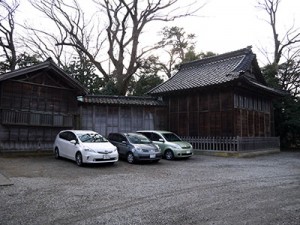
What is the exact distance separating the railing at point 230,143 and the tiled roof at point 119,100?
12.3 feet

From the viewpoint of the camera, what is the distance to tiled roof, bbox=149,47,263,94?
18750 mm

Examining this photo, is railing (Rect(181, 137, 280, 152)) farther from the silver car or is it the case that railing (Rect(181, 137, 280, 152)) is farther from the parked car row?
the silver car

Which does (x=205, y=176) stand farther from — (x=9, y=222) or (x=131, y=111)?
(x=131, y=111)

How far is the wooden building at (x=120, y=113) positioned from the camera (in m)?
18.2

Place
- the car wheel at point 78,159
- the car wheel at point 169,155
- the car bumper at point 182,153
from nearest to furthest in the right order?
the car wheel at point 78,159 → the car bumper at point 182,153 → the car wheel at point 169,155

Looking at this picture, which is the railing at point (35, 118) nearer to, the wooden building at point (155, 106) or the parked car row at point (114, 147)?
the wooden building at point (155, 106)

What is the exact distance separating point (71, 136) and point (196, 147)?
27.9 feet

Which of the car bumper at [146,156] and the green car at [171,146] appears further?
the green car at [171,146]

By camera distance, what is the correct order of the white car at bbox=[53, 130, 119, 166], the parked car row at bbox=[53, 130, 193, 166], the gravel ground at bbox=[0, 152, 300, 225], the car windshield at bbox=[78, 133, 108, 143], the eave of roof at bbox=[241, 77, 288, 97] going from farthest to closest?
the eave of roof at bbox=[241, 77, 288, 97] → the car windshield at bbox=[78, 133, 108, 143] → the parked car row at bbox=[53, 130, 193, 166] → the white car at bbox=[53, 130, 119, 166] → the gravel ground at bbox=[0, 152, 300, 225]

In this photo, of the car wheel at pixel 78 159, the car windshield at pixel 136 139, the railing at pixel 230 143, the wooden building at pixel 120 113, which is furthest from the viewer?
the wooden building at pixel 120 113

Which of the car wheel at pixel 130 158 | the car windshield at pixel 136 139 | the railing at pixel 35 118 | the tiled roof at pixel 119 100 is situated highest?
the tiled roof at pixel 119 100

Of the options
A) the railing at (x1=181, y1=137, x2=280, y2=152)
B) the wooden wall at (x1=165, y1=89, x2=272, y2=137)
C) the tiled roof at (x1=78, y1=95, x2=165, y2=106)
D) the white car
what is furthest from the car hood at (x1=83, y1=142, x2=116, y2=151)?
the wooden wall at (x1=165, y1=89, x2=272, y2=137)

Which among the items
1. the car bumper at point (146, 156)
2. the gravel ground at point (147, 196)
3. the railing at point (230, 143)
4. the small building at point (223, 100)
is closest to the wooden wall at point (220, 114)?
the small building at point (223, 100)

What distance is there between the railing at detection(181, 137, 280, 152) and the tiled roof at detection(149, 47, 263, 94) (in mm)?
3466
